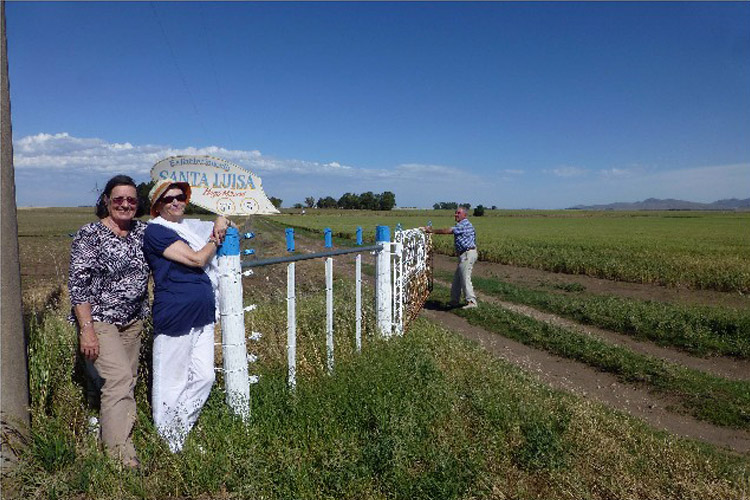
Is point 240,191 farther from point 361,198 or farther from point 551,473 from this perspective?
point 361,198

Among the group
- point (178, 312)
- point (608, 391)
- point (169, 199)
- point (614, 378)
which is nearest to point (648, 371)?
point (614, 378)

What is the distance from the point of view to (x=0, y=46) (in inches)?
121

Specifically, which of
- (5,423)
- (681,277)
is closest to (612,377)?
(5,423)

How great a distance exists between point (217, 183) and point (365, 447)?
2.28 m

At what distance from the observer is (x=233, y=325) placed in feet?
11.9

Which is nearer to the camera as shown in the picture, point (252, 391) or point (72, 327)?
point (252, 391)

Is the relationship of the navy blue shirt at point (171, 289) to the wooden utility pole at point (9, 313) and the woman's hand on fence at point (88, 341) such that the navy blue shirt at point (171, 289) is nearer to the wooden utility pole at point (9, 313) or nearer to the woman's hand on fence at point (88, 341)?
the woman's hand on fence at point (88, 341)

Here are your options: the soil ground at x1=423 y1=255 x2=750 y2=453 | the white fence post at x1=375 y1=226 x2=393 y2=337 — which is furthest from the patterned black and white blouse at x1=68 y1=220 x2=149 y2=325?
the soil ground at x1=423 y1=255 x2=750 y2=453

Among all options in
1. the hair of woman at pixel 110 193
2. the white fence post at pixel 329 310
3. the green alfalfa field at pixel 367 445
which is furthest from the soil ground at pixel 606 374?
the hair of woman at pixel 110 193

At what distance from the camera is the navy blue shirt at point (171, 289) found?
10.9 ft

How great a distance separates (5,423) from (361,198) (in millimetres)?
134363

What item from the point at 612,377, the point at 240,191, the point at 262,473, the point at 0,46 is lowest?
the point at 612,377

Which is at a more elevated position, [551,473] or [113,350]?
[113,350]

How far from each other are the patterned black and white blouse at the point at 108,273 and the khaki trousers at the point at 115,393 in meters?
0.12
